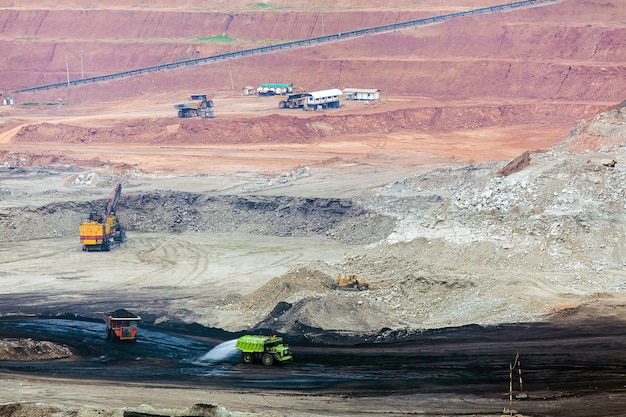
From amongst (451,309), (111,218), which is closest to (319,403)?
(451,309)

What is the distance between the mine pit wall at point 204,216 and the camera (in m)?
51.8

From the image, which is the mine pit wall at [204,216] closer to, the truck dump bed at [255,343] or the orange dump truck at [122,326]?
the orange dump truck at [122,326]

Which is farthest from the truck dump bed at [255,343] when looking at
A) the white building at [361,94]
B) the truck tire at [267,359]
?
the white building at [361,94]

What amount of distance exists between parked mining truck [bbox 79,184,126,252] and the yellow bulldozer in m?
14.2

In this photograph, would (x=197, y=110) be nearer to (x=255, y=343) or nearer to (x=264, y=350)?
(x=255, y=343)

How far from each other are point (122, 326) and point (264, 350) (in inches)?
218

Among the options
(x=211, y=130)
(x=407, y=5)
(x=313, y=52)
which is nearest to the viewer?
(x=211, y=130)

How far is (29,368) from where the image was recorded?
2905 centimetres

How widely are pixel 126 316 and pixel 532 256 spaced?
14582mm

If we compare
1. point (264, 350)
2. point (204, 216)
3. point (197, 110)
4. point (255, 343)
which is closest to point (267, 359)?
point (264, 350)

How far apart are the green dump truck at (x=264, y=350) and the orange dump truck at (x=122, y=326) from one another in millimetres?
4427

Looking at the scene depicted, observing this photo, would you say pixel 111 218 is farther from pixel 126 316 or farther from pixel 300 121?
pixel 300 121

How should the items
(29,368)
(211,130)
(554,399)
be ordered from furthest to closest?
(211,130)
(29,368)
(554,399)

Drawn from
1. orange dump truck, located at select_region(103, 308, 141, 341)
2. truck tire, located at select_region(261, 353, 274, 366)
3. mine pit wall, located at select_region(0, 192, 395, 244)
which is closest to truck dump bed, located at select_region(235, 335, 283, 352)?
truck tire, located at select_region(261, 353, 274, 366)
